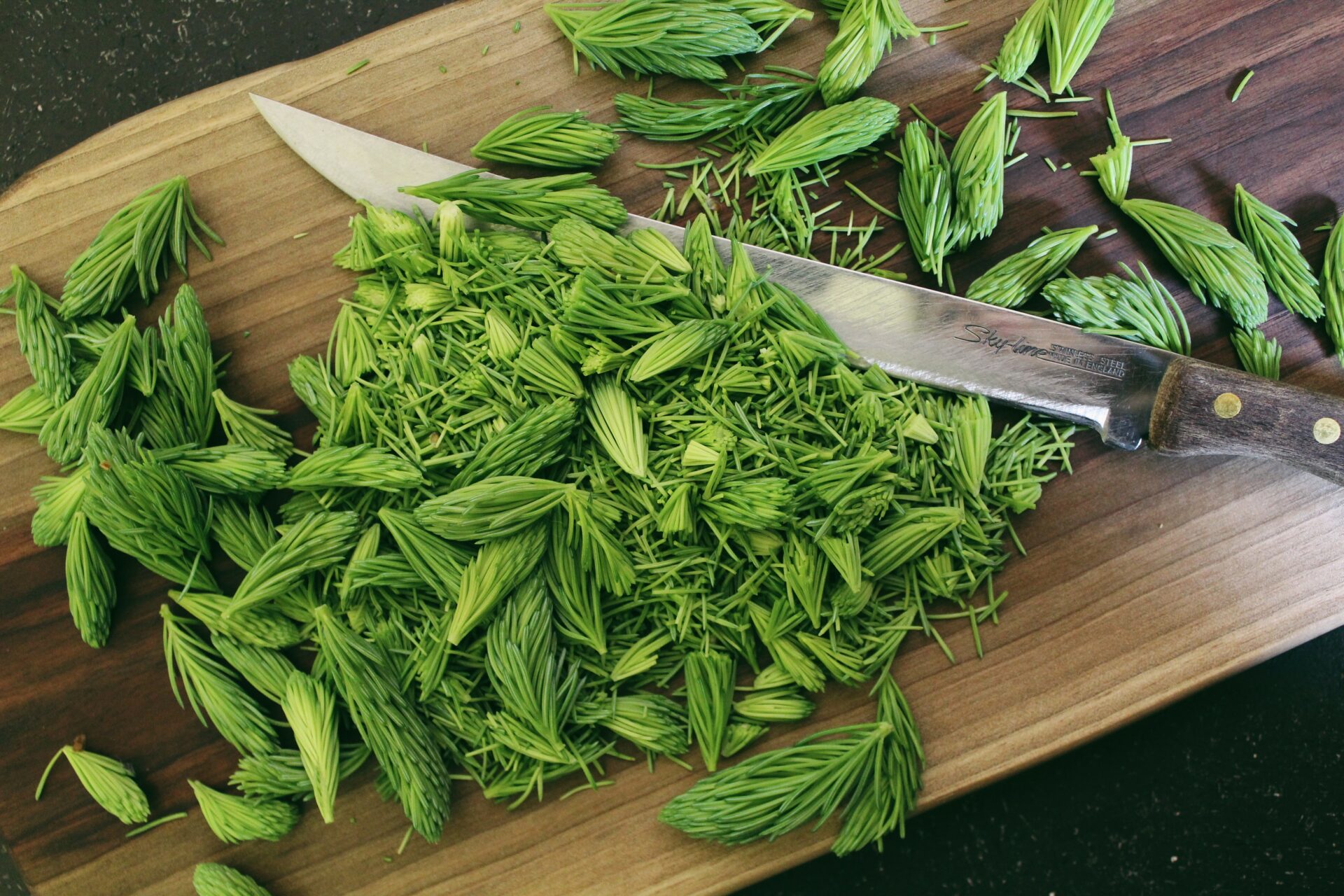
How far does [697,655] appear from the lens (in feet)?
3.27

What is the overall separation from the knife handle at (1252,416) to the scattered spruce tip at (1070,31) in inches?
13.8

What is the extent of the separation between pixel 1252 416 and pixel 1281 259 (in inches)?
8.0

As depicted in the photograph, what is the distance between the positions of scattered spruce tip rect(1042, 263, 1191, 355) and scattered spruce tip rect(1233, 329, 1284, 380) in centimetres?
7

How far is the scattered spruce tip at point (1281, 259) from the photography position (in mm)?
1033

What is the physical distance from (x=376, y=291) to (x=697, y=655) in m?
0.54

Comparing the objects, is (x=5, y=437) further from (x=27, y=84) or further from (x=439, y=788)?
(x=439, y=788)

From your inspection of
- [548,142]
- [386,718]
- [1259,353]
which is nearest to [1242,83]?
[1259,353]

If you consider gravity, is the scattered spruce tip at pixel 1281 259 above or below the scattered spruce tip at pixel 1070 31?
below

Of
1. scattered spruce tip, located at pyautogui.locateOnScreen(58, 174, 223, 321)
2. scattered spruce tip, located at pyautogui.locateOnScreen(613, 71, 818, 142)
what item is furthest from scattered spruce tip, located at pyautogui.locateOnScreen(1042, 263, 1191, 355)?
scattered spruce tip, located at pyautogui.locateOnScreen(58, 174, 223, 321)

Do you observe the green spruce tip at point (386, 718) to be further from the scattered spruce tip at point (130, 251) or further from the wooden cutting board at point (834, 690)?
the scattered spruce tip at point (130, 251)

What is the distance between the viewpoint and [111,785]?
1.03m

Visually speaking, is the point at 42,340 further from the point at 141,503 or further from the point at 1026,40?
the point at 1026,40

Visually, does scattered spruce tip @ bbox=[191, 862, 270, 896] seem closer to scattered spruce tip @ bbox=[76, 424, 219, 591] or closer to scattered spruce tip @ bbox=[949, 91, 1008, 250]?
scattered spruce tip @ bbox=[76, 424, 219, 591]

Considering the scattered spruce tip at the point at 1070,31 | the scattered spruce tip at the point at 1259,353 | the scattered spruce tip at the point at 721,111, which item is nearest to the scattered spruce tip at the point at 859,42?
the scattered spruce tip at the point at 721,111
